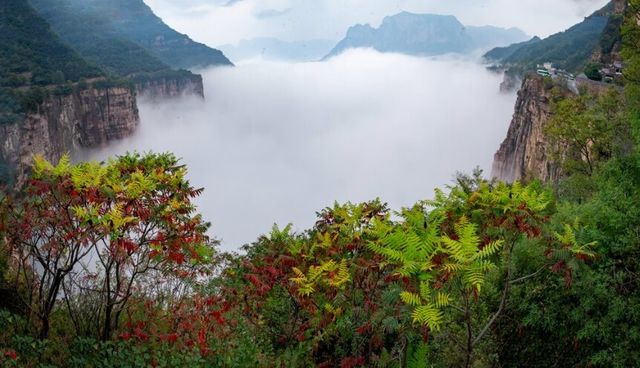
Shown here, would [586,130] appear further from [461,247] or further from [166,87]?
[166,87]

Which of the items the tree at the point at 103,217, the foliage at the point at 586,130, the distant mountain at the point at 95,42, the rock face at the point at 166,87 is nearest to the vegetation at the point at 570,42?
the foliage at the point at 586,130

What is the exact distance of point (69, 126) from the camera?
75.4 metres

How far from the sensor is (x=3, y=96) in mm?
57969

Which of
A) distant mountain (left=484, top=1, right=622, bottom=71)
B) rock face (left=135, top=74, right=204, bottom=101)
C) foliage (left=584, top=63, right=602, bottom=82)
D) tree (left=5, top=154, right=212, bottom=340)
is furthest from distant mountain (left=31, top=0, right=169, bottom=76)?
tree (left=5, top=154, right=212, bottom=340)

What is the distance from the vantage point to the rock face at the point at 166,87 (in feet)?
450

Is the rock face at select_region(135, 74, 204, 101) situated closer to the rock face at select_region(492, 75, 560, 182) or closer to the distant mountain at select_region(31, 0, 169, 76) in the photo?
the distant mountain at select_region(31, 0, 169, 76)

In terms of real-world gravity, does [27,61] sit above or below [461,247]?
above

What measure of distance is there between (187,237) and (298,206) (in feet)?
464

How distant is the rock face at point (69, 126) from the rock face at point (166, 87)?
41.0 metres

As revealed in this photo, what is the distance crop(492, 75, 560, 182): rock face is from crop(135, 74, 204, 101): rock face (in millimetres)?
106746

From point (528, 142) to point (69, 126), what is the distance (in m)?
66.6

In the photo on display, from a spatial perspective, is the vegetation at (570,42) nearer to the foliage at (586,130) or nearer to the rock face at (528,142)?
the rock face at (528,142)

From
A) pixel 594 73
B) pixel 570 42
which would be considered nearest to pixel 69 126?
pixel 594 73

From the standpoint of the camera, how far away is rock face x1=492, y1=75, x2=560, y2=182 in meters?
40.0
